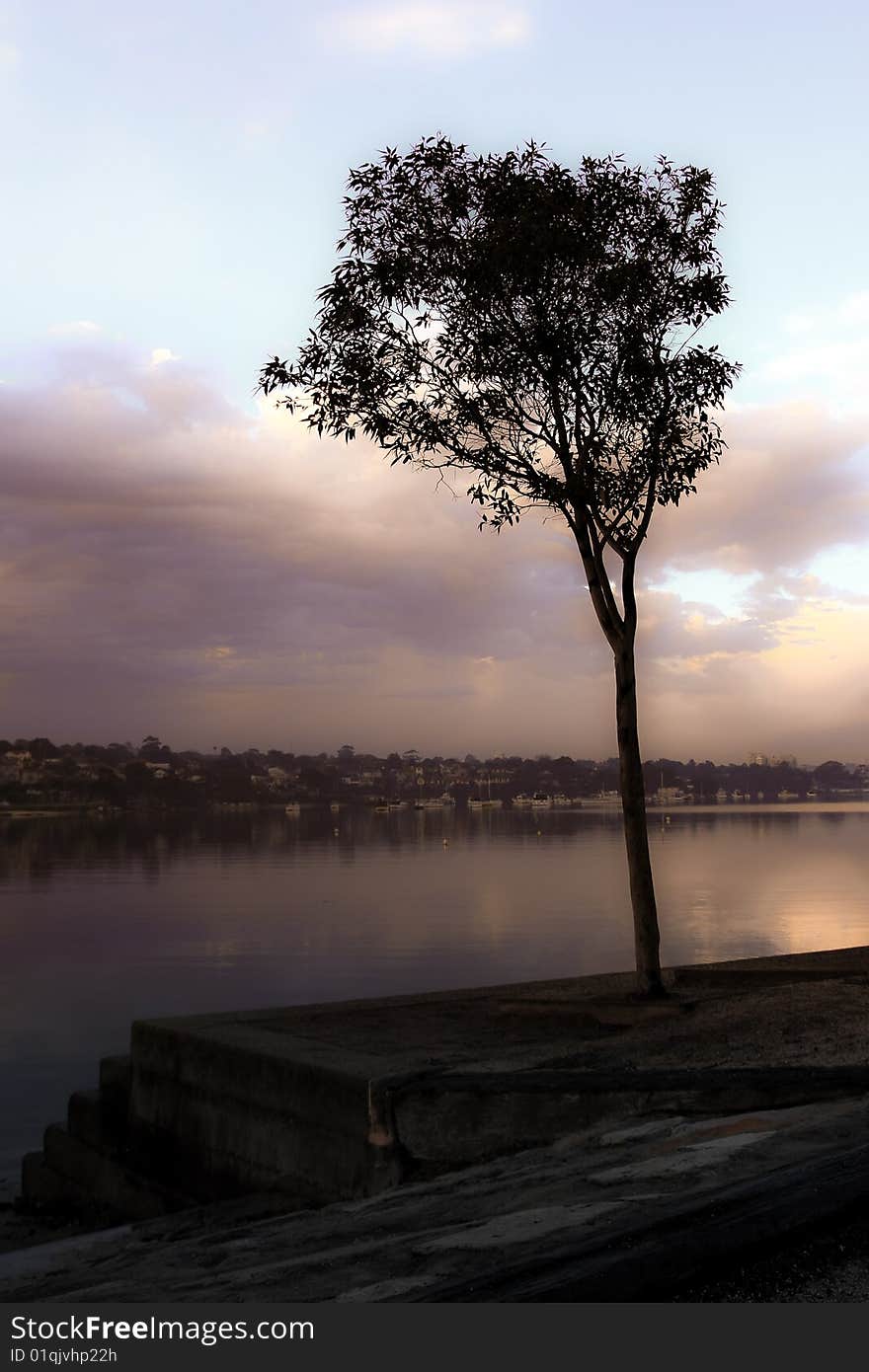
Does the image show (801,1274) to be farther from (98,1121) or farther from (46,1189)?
(46,1189)

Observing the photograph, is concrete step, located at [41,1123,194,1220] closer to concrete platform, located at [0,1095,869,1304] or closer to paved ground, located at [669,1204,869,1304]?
concrete platform, located at [0,1095,869,1304]

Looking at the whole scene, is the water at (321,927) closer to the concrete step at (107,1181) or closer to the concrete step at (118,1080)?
the concrete step at (107,1181)

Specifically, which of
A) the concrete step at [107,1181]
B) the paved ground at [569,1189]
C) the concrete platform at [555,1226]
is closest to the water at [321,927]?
the concrete step at [107,1181]

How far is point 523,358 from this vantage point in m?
15.8

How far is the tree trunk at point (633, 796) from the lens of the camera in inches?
576

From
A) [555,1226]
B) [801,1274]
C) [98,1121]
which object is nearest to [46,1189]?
[98,1121]

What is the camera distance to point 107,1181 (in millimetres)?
13547

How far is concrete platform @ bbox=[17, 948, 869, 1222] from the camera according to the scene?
9.10m

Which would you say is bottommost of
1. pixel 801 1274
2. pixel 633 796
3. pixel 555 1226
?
pixel 555 1226

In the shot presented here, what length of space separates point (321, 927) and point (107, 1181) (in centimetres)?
4107

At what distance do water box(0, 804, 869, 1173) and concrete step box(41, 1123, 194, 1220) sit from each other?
4591 mm

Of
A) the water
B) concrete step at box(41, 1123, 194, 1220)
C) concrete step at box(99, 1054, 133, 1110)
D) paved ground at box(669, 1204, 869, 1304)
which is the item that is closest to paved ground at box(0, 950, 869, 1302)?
paved ground at box(669, 1204, 869, 1304)

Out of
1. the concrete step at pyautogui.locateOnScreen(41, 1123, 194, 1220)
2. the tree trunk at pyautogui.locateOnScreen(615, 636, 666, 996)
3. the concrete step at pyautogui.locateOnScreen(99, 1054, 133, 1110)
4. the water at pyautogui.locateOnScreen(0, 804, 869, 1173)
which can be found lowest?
the water at pyautogui.locateOnScreen(0, 804, 869, 1173)

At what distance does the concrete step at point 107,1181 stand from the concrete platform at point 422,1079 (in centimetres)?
2
